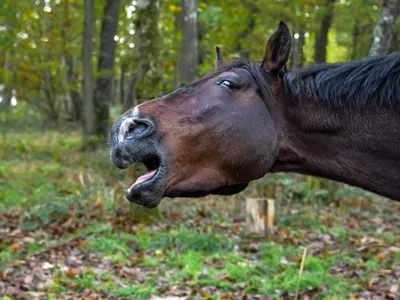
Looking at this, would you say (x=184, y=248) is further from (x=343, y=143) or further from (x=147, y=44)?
(x=343, y=143)

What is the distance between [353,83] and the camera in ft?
11.0

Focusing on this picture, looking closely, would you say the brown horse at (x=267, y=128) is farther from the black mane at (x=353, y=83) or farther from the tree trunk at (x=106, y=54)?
the tree trunk at (x=106, y=54)

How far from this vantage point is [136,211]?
894 cm

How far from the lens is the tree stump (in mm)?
8883

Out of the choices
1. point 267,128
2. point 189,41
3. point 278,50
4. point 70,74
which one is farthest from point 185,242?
point 70,74

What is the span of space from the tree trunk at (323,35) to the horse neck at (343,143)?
10817 mm

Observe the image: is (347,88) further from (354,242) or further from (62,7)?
(62,7)

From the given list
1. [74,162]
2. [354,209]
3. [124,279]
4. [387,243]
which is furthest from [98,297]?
[74,162]

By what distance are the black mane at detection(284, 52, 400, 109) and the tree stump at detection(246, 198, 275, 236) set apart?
5.59 m

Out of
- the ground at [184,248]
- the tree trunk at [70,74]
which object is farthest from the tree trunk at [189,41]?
the tree trunk at [70,74]

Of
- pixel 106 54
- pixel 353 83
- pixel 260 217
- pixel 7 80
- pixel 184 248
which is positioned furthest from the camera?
pixel 7 80

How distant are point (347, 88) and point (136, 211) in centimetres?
604

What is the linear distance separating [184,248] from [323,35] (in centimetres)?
865

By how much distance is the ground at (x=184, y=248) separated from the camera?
243 inches
